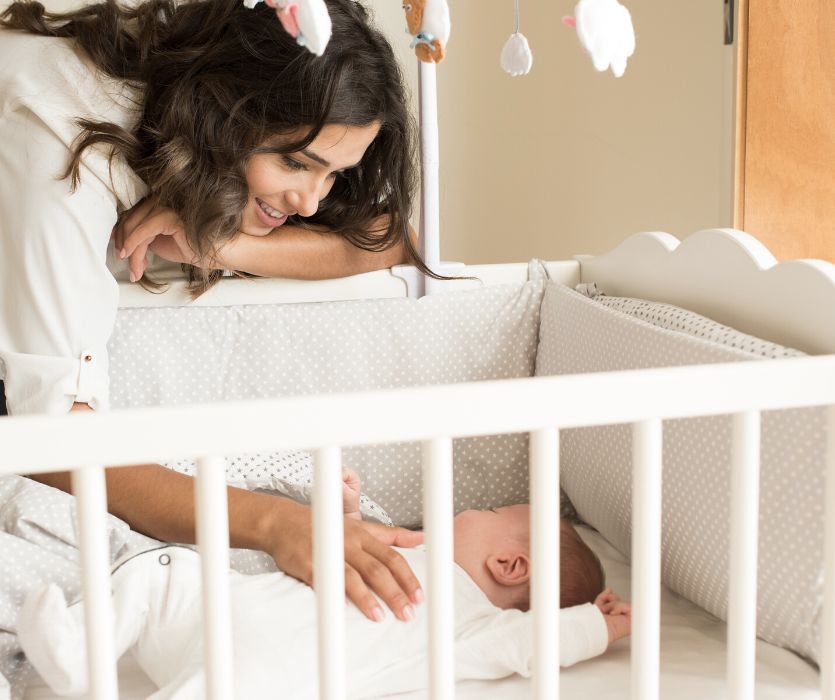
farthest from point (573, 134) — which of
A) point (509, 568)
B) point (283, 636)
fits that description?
point (283, 636)

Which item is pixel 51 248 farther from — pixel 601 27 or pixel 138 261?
pixel 601 27

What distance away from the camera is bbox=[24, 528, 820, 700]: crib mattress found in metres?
0.88

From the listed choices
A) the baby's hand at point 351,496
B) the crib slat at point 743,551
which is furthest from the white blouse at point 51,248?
the crib slat at point 743,551

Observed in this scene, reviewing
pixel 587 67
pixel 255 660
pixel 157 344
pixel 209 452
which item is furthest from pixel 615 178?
pixel 209 452

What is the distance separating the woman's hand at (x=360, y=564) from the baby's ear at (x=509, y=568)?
164mm

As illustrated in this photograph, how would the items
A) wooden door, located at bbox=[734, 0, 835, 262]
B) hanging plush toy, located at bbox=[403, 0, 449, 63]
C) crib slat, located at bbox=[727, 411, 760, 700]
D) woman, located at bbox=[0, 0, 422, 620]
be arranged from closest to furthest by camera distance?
crib slat, located at bbox=[727, 411, 760, 700]
hanging plush toy, located at bbox=[403, 0, 449, 63]
woman, located at bbox=[0, 0, 422, 620]
wooden door, located at bbox=[734, 0, 835, 262]

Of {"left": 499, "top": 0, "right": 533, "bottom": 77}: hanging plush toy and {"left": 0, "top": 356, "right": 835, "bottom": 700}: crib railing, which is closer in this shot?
{"left": 0, "top": 356, "right": 835, "bottom": 700}: crib railing

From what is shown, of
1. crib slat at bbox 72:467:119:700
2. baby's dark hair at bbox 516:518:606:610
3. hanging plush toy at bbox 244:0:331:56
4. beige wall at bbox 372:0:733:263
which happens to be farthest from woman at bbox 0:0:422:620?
beige wall at bbox 372:0:733:263

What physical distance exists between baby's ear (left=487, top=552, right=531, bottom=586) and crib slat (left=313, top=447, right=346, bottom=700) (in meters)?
0.48

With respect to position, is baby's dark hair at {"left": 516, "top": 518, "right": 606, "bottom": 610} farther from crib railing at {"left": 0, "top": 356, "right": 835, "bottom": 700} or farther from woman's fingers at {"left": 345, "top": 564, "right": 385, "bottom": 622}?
crib railing at {"left": 0, "top": 356, "right": 835, "bottom": 700}

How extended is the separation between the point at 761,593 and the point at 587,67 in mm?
1887

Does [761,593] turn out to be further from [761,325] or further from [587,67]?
[587,67]

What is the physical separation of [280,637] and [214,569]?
1.01 feet

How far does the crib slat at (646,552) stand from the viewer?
0.65m
